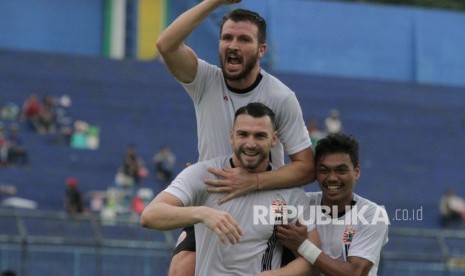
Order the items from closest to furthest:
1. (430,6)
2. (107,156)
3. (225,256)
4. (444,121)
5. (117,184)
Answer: (225,256)
(117,184)
(107,156)
(444,121)
(430,6)

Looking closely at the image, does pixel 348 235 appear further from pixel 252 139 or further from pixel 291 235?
pixel 252 139

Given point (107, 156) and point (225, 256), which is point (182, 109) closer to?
point (107, 156)

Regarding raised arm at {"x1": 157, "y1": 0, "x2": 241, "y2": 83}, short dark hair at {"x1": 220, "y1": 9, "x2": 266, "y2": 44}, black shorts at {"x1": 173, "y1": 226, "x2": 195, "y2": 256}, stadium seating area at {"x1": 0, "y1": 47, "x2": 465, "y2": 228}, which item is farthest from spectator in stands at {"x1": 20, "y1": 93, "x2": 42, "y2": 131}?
short dark hair at {"x1": 220, "y1": 9, "x2": 266, "y2": 44}

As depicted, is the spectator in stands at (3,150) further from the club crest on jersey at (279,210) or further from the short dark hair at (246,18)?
the club crest on jersey at (279,210)

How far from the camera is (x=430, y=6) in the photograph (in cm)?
4709

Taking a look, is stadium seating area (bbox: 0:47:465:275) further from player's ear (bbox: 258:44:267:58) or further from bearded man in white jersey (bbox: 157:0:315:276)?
player's ear (bbox: 258:44:267:58)

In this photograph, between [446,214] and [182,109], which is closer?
[446,214]

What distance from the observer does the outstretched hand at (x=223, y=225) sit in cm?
777

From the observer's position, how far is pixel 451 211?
96.2 ft

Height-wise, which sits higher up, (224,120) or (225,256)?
(224,120)

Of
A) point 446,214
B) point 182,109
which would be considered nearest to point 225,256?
point 446,214

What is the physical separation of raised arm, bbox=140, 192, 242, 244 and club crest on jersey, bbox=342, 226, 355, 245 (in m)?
0.99

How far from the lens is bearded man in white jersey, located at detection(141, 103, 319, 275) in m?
8.12

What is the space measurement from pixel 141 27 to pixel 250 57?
31534 millimetres
